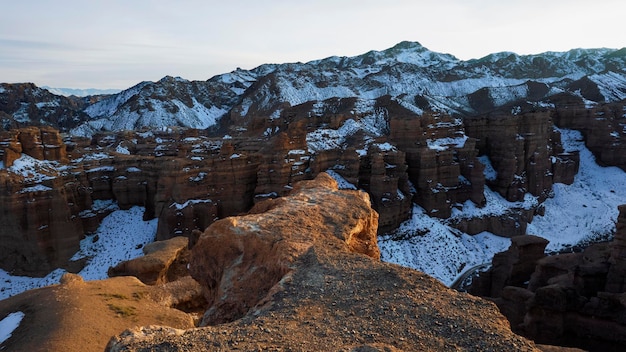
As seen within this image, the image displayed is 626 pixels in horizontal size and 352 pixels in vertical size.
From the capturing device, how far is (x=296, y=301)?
637cm

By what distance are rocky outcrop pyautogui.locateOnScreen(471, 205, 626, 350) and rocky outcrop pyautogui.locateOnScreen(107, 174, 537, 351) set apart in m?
9.94

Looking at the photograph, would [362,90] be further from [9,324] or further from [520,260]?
[9,324]

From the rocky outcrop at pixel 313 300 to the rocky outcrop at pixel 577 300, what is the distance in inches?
391

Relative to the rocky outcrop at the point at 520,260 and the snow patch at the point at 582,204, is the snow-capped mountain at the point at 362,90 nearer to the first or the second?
the snow patch at the point at 582,204

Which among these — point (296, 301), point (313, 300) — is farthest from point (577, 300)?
point (296, 301)

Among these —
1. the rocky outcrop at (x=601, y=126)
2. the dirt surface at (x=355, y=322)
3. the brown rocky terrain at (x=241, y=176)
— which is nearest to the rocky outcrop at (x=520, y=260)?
the brown rocky terrain at (x=241, y=176)

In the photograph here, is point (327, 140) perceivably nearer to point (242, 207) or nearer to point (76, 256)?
point (242, 207)

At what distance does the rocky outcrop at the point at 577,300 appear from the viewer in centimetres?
1527

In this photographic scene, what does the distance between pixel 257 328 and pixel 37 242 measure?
23501 mm

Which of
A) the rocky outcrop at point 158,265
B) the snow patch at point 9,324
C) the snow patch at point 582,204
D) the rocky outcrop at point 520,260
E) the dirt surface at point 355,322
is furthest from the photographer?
the snow patch at point 582,204

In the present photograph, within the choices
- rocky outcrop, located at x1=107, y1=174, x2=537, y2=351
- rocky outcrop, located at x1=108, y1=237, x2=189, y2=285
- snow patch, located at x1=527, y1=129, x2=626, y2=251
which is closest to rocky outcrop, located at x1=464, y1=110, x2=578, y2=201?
snow patch, located at x1=527, y1=129, x2=626, y2=251

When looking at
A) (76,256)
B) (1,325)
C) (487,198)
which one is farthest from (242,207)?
(487,198)

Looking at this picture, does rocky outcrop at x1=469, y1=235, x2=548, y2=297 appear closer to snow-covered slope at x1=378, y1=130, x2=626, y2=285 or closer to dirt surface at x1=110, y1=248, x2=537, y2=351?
snow-covered slope at x1=378, y1=130, x2=626, y2=285

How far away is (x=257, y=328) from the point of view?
5.58m
